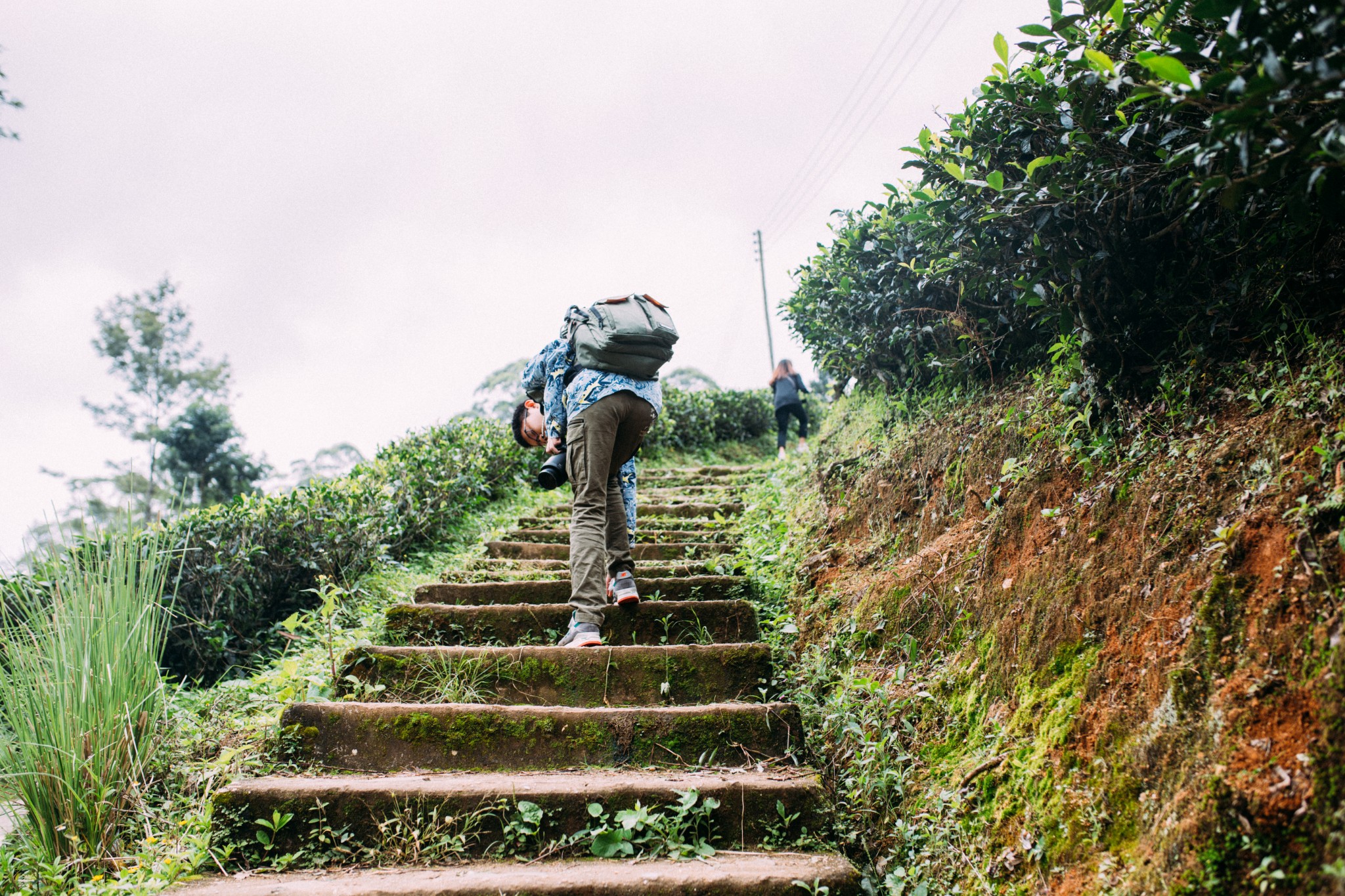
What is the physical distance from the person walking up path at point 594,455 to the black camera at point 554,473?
0.04m

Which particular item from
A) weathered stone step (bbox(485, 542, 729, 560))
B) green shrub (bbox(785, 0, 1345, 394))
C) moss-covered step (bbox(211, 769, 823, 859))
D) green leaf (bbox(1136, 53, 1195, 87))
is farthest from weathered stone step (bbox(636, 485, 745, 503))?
green leaf (bbox(1136, 53, 1195, 87))

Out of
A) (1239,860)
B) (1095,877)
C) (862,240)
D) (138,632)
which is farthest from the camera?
(862,240)

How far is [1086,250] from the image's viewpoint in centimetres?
236

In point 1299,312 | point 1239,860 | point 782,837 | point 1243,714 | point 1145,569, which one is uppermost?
point 1299,312

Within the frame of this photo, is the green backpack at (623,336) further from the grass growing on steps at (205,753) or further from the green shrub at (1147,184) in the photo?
the grass growing on steps at (205,753)

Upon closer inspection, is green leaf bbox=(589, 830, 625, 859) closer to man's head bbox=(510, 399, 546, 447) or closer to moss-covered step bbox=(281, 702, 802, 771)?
moss-covered step bbox=(281, 702, 802, 771)

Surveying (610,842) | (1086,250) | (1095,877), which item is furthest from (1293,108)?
(610,842)

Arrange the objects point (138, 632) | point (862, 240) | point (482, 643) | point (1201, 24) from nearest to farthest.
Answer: point (1201, 24) < point (138, 632) < point (482, 643) < point (862, 240)

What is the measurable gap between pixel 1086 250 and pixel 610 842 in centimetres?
237

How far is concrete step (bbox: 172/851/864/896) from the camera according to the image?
77.7 inches

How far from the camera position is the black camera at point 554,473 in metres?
3.46

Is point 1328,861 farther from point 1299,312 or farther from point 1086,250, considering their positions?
point 1086,250

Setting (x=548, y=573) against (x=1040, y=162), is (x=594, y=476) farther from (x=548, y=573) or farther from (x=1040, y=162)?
(x=1040, y=162)

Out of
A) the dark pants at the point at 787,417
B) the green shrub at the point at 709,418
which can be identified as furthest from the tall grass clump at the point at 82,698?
the dark pants at the point at 787,417
